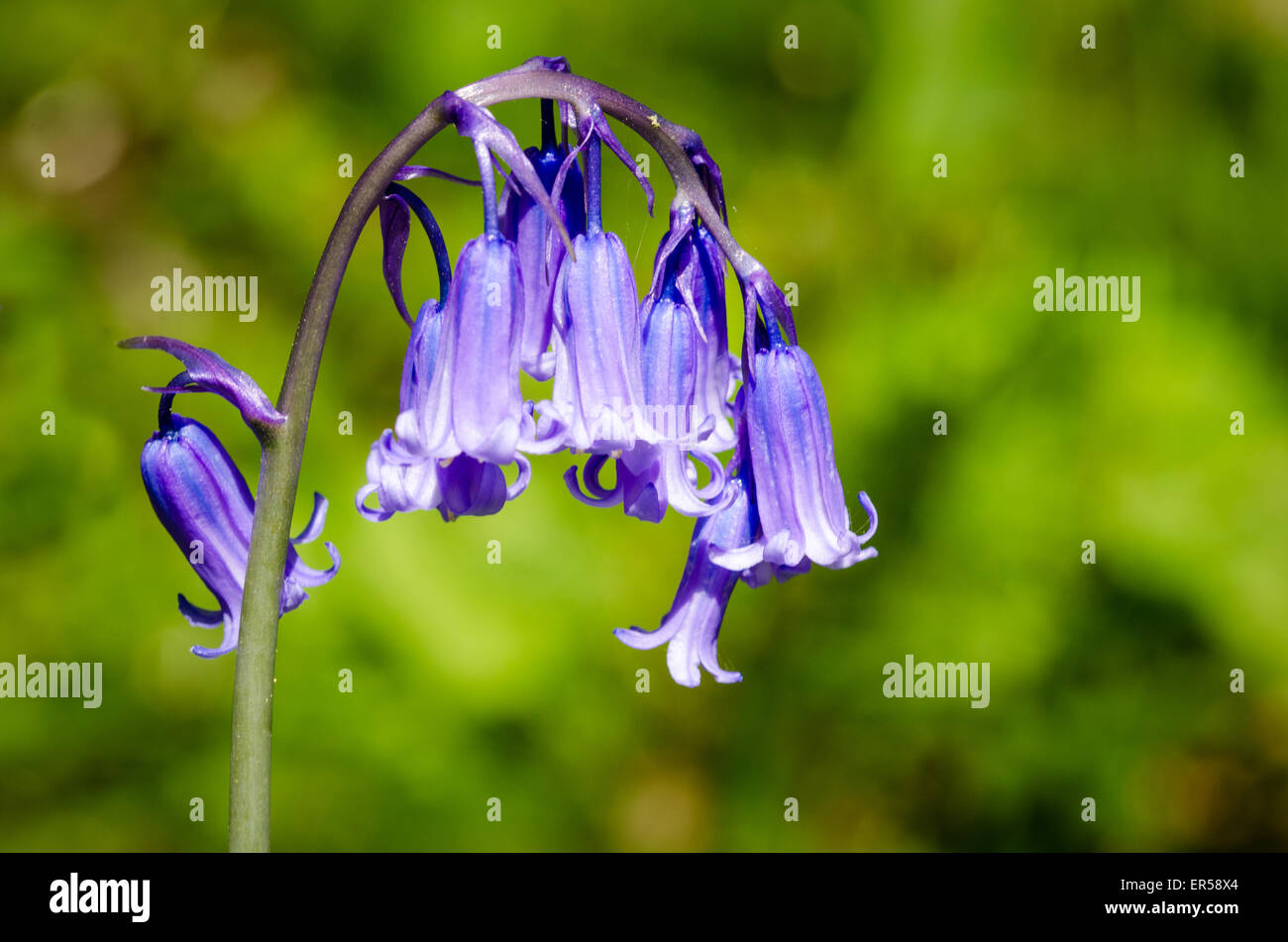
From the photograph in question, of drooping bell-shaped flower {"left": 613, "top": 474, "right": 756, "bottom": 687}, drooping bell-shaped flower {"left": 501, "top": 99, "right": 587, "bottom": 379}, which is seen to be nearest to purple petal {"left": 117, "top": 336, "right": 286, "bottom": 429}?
drooping bell-shaped flower {"left": 501, "top": 99, "right": 587, "bottom": 379}

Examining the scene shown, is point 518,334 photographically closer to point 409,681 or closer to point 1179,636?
point 409,681

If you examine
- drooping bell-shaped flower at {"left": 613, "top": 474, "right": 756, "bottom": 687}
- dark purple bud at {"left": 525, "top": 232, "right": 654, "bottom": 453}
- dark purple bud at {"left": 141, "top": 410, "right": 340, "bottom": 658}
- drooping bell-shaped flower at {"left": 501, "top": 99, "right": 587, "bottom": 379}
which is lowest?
drooping bell-shaped flower at {"left": 613, "top": 474, "right": 756, "bottom": 687}

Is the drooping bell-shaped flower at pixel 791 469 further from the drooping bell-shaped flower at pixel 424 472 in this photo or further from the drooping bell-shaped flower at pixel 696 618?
the drooping bell-shaped flower at pixel 424 472

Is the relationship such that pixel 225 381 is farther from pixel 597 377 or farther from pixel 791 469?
pixel 791 469

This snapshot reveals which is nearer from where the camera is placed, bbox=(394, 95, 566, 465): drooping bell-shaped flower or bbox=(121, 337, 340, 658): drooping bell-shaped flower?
bbox=(394, 95, 566, 465): drooping bell-shaped flower

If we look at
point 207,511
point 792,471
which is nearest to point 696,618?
point 792,471

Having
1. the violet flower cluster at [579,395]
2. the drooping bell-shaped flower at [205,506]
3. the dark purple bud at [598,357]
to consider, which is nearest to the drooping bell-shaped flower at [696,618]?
the violet flower cluster at [579,395]

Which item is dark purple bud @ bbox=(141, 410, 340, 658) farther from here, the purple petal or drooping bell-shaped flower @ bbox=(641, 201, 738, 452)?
drooping bell-shaped flower @ bbox=(641, 201, 738, 452)
